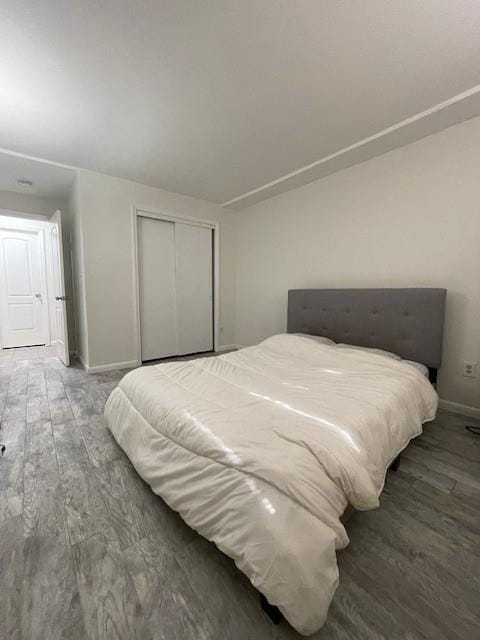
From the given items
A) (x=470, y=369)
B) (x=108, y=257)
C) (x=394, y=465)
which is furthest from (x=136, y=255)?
(x=470, y=369)

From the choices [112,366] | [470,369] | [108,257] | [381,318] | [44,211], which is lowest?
[112,366]

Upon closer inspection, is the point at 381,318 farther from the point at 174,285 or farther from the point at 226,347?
the point at 174,285

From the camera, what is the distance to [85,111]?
198 centimetres

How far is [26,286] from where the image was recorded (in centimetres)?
463

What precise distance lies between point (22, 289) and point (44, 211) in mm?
1634

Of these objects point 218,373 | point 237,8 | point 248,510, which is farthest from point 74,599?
point 237,8

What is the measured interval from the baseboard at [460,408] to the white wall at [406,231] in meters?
0.04

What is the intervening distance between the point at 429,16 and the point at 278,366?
212 cm

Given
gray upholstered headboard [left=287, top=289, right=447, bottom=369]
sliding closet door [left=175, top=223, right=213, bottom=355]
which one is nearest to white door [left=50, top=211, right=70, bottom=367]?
sliding closet door [left=175, top=223, right=213, bottom=355]

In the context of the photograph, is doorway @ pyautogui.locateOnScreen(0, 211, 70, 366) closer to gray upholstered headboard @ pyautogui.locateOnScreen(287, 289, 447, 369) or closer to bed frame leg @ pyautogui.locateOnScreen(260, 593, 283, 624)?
gray upholstered headboard @ pyautogui.locateOnScreen(287, 289, 447, 369)

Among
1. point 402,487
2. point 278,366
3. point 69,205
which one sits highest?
point 69,205

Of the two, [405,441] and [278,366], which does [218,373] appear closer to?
[278,366]

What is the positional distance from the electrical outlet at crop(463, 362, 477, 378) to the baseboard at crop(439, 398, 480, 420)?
0.26 meters

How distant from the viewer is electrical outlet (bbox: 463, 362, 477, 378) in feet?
6.97
